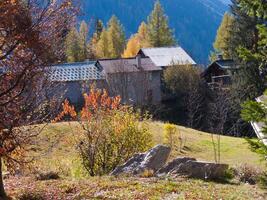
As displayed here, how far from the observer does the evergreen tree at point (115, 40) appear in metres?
73.2

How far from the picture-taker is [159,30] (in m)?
71.7

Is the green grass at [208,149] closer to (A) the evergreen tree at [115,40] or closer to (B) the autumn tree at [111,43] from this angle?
(B) the autumn tree at [111,43]

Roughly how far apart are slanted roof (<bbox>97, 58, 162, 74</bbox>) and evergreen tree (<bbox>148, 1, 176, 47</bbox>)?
13.8 meters

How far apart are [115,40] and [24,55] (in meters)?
66.0

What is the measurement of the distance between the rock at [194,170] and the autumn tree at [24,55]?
4.89 m

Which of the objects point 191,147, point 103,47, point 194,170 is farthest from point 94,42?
point 194,170

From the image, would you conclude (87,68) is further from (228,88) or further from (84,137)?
(84,137)

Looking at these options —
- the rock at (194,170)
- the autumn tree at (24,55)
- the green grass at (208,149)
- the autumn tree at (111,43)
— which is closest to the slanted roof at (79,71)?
the autumn tree at (111,43)

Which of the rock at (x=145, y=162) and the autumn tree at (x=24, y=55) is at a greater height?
the autumn tree at (x=24, y=55)

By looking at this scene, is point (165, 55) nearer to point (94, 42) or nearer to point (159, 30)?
point (159, 30)

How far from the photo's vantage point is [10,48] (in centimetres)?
855

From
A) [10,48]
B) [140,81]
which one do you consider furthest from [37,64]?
[140,81]

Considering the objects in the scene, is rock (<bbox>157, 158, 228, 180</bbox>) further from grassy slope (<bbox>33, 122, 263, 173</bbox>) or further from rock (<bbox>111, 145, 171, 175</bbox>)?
grassy slope (<bbox>33, 122, 263, 173</bbox>)

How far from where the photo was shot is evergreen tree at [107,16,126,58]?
7319 centimetres
